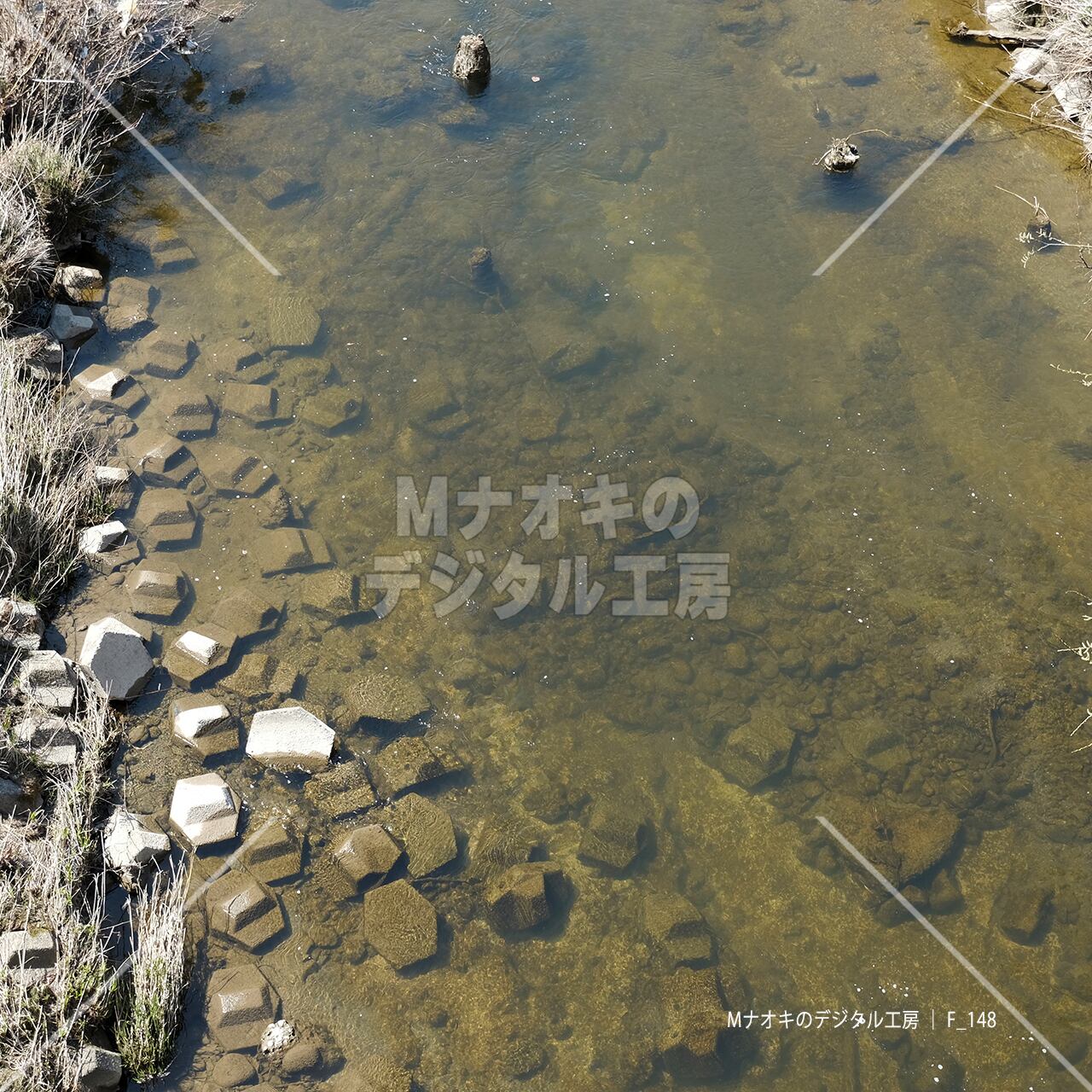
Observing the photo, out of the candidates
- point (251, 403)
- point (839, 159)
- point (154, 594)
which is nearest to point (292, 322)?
point (251, 403)

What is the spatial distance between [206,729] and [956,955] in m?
3.86

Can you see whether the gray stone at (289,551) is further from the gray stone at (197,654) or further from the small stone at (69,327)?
the small stone at (69,327)

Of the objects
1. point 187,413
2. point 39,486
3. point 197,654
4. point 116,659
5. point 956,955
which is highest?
point 39,486

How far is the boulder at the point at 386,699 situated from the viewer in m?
4.74

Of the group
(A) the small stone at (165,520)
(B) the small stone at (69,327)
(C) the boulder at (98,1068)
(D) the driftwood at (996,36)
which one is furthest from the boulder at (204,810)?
(D) the driftwood at (996,36)

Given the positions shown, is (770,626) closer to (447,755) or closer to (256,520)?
(447,755)

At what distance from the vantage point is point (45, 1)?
696 cm

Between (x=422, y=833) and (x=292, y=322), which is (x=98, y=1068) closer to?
(x=422, y=833)

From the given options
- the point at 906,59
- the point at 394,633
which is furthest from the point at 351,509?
the point at 906,59

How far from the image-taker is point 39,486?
5.01m

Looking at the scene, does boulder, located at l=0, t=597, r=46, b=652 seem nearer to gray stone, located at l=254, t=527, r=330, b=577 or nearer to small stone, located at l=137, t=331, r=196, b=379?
gray stone, located at l=254, t=527, r=330, b=577

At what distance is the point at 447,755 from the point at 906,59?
299 inches

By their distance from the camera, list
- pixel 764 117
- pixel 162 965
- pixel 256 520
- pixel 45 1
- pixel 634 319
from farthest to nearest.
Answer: pixel 764 117 < pixel 45 1 < pixel 634 319 < pixel 256 520 < pixel 162 965

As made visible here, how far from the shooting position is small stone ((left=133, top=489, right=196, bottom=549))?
209 inches
